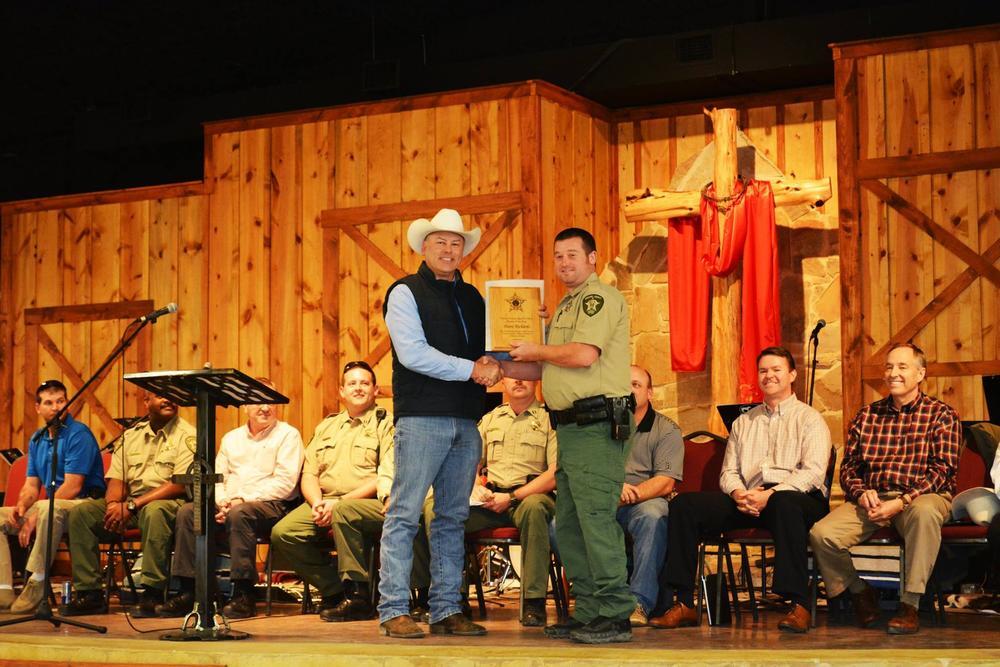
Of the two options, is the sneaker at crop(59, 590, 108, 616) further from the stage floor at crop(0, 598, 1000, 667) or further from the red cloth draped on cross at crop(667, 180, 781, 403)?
the red cloth draped on cross at crop(667, 180, 781, 403)

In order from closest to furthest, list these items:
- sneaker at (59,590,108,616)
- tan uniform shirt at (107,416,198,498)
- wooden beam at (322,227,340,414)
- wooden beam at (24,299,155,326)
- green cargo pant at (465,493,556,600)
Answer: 1. green cargo pant at (465,493,556,600)
2. sneaker at (59,590,108,616)
3. tan uniform shirt at (107,416,198,498)
4. wooden beam at (322,227,340,414)
5. wooden beam at (24,299,155,326)

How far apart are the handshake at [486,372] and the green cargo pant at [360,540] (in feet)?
4.86

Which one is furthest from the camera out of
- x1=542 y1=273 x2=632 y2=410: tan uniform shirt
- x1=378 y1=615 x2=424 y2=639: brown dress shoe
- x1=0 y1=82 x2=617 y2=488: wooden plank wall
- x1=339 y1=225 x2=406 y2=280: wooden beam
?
x1=339 y1=225 x2=406 y2=280: wooden beam

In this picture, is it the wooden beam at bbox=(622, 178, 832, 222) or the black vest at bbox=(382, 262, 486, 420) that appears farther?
the wooden beam at bbox=(622, 178, 832, 222)

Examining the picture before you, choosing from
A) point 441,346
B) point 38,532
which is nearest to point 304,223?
point 38,532

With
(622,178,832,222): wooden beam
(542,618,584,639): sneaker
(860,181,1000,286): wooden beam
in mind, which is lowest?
(542,618,584,639): sneaker

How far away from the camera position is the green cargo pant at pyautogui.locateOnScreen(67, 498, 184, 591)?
7051 mm

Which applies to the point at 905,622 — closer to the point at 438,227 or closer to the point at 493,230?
the point at 438,227

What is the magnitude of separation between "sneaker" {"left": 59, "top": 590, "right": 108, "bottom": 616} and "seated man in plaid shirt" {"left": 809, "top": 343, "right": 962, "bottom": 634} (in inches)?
142

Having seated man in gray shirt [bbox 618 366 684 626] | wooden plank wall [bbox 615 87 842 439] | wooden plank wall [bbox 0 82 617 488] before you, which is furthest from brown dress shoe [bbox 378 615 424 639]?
wooden plank wall [bbox 615 87 842 439]

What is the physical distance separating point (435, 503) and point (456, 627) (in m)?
0.49

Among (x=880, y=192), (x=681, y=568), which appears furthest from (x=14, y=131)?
(x=681, y=568)

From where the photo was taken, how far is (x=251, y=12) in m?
10.4

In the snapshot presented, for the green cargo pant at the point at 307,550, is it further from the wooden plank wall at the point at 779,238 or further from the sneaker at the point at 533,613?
the wooden plank wall at the point at 779,238
